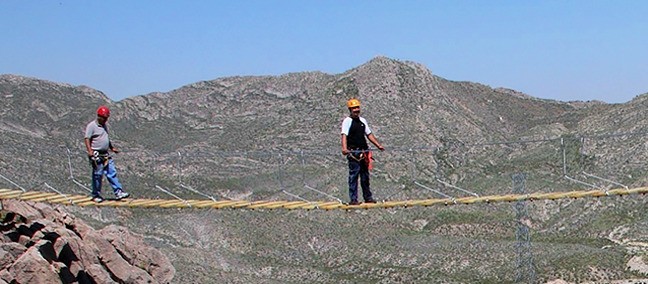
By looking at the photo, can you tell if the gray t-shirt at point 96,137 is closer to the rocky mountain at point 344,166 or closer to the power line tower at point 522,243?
the rocky mountain at point 344,166

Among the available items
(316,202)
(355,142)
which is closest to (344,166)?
(316,202)

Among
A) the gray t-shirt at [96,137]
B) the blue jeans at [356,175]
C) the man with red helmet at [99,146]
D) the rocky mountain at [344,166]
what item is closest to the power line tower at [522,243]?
the rocky mountain at [344,166]

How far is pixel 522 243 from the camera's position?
45000 mm

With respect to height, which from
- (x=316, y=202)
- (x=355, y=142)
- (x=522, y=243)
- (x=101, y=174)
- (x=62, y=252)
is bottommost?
(x=522, y=243)

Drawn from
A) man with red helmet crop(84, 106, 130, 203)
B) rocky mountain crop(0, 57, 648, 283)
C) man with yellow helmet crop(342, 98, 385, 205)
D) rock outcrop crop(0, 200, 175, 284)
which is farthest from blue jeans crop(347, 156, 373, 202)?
rocky mountain crop(0, 57, 648, 283)

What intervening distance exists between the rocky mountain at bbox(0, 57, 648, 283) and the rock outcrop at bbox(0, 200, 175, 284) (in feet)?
10.8

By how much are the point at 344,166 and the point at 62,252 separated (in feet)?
117

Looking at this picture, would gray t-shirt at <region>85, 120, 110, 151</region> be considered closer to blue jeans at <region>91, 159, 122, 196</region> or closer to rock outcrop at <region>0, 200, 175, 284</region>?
blue jeans at <region>91, 159, 122, 196</region>

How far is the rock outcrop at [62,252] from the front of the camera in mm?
19641

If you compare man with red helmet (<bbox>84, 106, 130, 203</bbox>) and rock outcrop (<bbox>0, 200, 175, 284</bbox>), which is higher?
man with red helmet (<bbox>84, 106, 130, 203</bbox>)

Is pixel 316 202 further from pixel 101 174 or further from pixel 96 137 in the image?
pixel 96 137

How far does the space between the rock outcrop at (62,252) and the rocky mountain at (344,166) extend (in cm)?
330

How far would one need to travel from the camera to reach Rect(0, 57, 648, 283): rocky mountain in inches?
1687

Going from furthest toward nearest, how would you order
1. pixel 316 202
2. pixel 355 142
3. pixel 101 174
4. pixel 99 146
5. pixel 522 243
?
pixel 522 243
pixel 316 202
pixel 101 174
pixel 99 146
pixel 355 142
